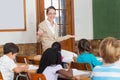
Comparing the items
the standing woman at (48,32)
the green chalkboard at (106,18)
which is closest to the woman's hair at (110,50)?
the standing woman at (48,32)

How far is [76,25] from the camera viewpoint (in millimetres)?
7551

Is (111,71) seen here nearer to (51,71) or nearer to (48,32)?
(51,71)

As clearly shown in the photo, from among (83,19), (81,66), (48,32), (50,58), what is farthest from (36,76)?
(83,19)

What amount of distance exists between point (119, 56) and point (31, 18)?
425cm

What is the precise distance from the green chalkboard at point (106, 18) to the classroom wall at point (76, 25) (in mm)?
150

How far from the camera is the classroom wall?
6336 millimetres

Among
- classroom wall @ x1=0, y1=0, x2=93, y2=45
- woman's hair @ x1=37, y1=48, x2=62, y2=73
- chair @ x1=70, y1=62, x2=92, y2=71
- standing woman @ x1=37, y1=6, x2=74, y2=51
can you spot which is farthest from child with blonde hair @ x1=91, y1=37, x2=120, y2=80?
classroom wall @ x1=0, y1=0, x2=93, y2=45

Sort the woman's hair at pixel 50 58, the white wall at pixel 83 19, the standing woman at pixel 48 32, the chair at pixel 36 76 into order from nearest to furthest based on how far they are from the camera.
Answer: the chair at pixel 36 76, the woman's hair at pixel 50 58, the standing woman at pixel 48 32, the white wall at pixel 83 19

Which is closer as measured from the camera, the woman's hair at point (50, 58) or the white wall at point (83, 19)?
the woman's hair at point (50, 58)

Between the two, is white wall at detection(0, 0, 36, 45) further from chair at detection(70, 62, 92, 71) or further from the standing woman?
chair at detection(70, 62, 92, 71)

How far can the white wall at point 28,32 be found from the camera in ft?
20.7

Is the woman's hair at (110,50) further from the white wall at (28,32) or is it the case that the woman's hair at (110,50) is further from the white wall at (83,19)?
the white wall at (83,19)

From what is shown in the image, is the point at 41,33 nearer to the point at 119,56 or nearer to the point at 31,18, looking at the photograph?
the point at 31,18

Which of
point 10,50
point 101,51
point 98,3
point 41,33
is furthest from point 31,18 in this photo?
point 101,51
